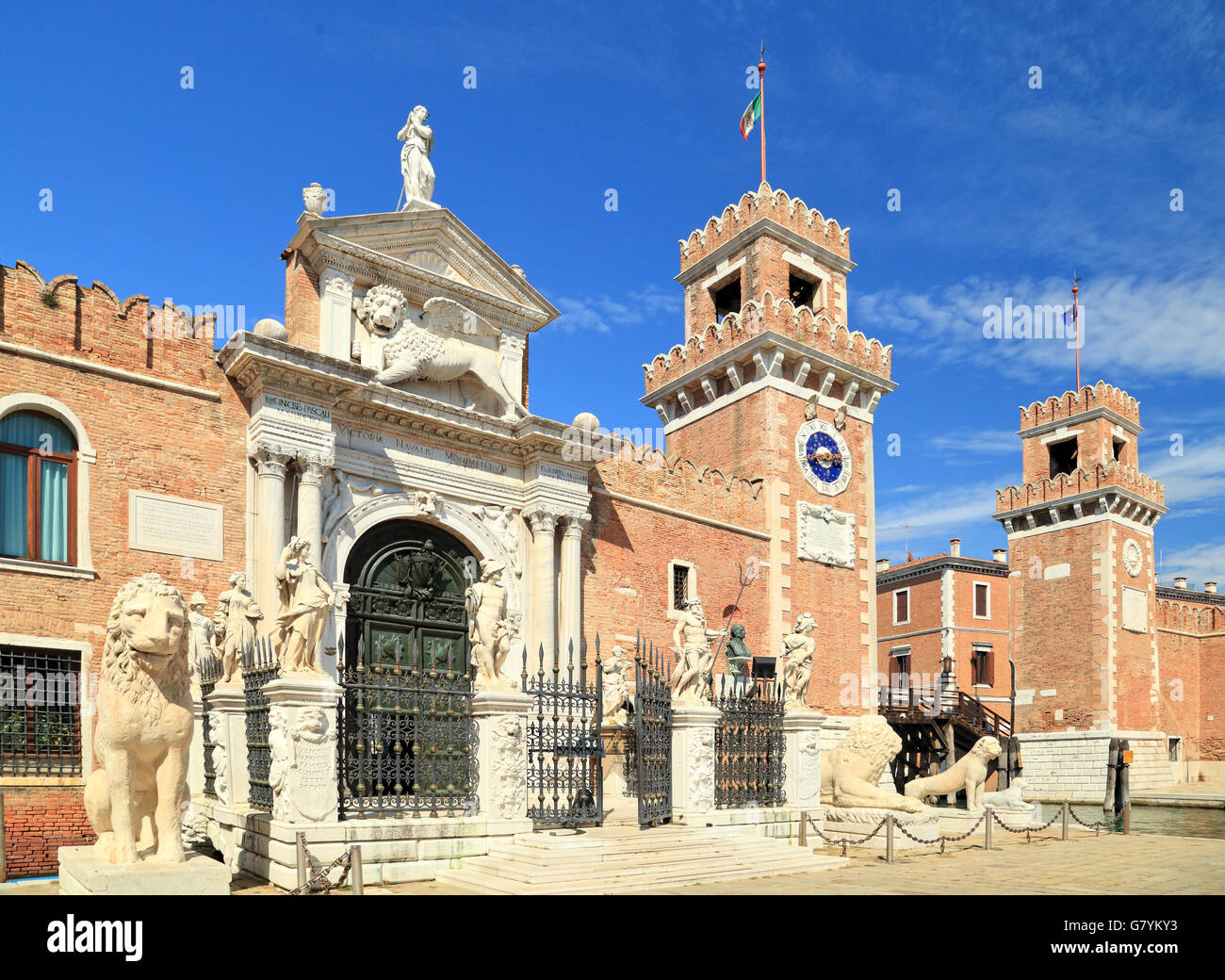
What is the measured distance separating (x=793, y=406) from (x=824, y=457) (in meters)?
1.51

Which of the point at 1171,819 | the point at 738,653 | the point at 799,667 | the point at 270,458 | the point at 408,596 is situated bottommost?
the point at 1171,819

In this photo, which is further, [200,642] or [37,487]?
[37,487]

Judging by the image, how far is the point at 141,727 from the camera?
297 inches

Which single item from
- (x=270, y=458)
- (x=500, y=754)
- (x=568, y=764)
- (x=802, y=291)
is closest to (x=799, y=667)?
(x=568, y=764)

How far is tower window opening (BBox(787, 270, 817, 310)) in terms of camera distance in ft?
92.0

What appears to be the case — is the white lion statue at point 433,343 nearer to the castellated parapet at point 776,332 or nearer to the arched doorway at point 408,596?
the arched doorway at point 408,596

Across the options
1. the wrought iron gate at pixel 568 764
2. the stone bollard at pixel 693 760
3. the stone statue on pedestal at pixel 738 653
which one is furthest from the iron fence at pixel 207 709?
the stone statue on pedestal at pixel 738 653

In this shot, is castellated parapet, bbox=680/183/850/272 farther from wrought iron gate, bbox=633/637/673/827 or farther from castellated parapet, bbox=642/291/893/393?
wrought iron gate, bbox=633/637/673/827

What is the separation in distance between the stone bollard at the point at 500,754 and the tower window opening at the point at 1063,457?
113 feet

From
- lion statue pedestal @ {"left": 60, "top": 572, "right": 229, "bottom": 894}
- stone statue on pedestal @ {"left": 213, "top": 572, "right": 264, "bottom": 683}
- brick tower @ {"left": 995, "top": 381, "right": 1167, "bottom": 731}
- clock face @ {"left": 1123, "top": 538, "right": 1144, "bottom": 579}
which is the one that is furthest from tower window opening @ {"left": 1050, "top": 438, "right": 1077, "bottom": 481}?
lion statue pedestal @ {"left": 60, "top": 572, "right": 229, "bottom": 894}

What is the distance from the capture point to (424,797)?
11547mm

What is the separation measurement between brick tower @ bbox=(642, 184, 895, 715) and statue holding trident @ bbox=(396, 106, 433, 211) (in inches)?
349

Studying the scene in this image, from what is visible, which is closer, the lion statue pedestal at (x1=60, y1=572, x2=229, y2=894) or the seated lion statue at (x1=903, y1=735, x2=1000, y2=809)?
the lion statue pedestal at (x1=60, y1=572, x2=229, y2=894)

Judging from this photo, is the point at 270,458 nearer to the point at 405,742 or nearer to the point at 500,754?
the point at 405,742
